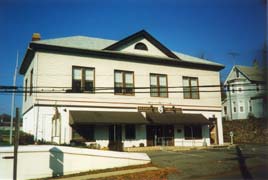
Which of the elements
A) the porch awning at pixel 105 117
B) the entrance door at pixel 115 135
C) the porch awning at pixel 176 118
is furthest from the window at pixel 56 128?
the porch awning at pixel 176 118

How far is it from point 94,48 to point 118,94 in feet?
12.9

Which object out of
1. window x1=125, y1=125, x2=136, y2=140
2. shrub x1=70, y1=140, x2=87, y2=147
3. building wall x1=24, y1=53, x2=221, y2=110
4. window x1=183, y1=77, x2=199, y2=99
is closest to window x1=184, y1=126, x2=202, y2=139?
building wall x1=24, y1=53, x2=221, y2=110

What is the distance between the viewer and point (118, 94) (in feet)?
73.6

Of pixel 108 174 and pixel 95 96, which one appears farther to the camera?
pixel 95 96

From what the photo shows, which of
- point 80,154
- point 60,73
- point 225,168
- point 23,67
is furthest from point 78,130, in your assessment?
point 225,168

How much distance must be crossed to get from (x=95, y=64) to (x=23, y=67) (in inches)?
307

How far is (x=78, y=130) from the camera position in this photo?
20.5 meters

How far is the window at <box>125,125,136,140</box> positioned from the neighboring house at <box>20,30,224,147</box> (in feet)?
0.25

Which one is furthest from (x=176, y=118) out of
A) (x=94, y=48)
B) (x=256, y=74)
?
(x=256, y=74)

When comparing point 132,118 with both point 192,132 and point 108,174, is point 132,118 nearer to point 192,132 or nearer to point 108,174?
point 192,132

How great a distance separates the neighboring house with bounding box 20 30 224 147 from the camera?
784 inches

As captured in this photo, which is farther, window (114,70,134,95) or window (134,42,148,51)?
window (134,42,148,51)

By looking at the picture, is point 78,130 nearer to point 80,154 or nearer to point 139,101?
point 139,101

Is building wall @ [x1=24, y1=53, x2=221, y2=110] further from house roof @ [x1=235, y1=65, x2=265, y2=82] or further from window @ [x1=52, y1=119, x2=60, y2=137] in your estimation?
house roof @ [x1=235, y1=65, x2=265, y2=82]
